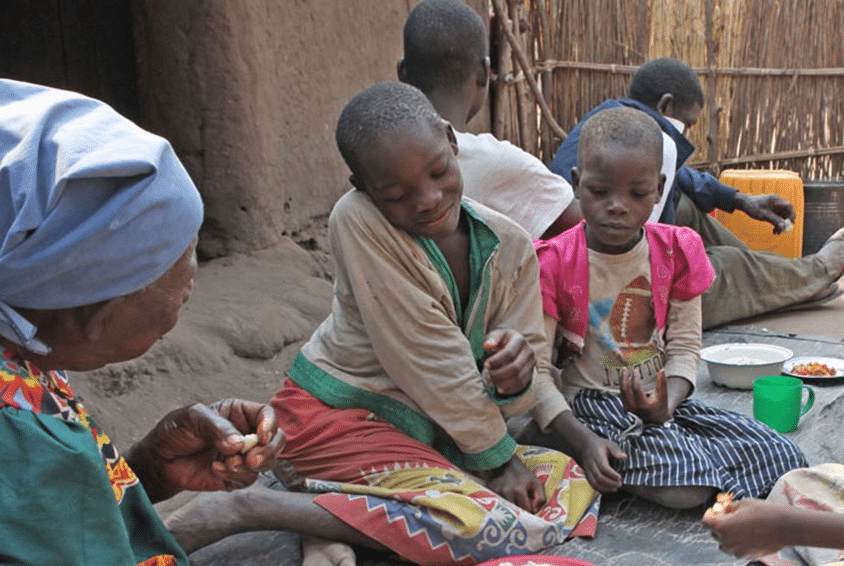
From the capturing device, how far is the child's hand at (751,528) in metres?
1.61

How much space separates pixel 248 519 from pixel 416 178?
91cm

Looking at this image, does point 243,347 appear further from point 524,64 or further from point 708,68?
point 708,68

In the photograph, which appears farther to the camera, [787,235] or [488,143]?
[787,235]

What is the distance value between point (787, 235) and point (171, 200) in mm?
5114

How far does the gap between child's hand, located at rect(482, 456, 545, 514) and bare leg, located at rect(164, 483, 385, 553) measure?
0.36 metres

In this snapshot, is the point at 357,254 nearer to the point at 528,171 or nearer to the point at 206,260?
the point at 528,171

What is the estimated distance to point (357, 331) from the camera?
2533 millimetres

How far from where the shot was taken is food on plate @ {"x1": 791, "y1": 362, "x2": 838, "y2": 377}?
3492mm

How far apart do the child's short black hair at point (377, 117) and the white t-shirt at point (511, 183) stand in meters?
0.76

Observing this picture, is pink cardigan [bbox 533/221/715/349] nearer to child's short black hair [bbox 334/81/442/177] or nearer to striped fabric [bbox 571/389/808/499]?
striped fabric [bbox 571/389/808/499]

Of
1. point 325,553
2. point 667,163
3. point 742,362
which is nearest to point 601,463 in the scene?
point 325,553

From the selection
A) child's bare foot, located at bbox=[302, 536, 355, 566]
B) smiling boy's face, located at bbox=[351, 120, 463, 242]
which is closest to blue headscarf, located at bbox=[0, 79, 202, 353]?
smiling boy's face, located at bbox=[351, 120, 463, 242]

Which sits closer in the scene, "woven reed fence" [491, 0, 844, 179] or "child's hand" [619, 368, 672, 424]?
"child's hand" [619, 368, 672, 424]

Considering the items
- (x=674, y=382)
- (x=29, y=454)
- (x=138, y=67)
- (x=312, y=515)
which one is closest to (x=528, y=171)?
(x=674, y=382)
